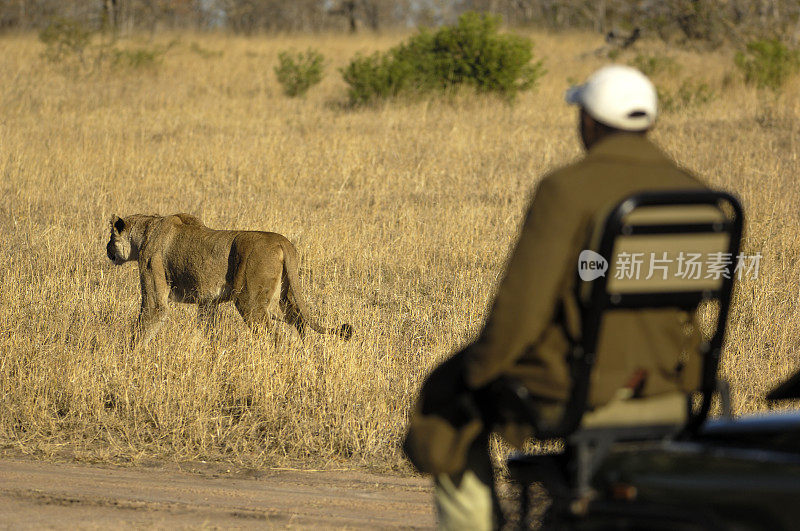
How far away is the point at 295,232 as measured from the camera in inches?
363

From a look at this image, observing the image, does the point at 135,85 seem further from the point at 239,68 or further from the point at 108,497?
the point at 108,497

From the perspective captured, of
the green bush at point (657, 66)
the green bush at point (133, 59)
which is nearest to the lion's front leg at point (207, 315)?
the green bush at point (657, 66)

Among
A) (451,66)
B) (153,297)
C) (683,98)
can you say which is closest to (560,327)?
(153,297)

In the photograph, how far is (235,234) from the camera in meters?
6.55

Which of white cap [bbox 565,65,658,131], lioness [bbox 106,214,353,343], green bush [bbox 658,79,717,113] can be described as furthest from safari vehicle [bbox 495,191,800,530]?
green bush [bbox 658,79,717,113]

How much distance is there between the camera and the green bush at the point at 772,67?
1848 centimetres

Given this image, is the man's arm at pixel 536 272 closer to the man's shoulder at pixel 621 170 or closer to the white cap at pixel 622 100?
the man's shoulder at pixel 621 170

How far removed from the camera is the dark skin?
2.44 metres

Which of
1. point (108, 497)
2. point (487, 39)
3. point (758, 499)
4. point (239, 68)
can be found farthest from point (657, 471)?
point (239, 68)

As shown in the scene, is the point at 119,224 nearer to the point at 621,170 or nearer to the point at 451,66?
the point at 621,170

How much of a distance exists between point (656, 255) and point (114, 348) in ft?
15.0

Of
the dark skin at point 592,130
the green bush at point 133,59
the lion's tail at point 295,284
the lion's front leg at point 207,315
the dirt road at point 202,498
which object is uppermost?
the dark skin at point 592,130

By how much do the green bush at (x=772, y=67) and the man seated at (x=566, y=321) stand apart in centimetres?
1719

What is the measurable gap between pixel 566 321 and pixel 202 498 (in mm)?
2599
